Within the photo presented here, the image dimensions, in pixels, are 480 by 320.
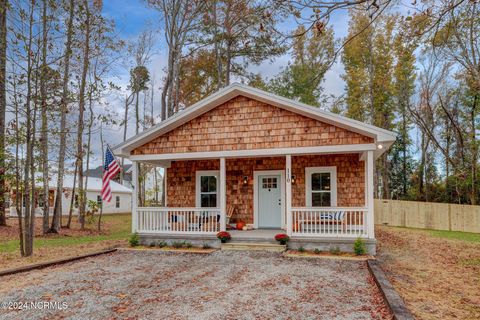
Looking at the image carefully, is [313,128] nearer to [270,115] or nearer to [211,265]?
[270,115]

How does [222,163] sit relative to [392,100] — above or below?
below

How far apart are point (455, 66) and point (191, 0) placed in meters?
17.0

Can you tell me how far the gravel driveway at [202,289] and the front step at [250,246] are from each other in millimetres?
722

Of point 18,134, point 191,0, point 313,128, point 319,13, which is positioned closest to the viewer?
point 319,13

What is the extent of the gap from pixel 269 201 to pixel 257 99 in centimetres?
364

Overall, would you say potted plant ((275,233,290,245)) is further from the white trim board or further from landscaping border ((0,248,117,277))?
landscaping border ((0,248,117,277))

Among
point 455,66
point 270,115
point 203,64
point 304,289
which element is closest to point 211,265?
point 304,289

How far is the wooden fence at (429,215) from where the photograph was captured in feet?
56.1

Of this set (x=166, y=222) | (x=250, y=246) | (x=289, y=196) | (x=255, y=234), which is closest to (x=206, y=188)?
(x=166, y=222)

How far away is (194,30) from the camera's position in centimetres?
1920

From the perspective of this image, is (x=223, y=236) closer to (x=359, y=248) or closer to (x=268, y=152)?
(x=268, y=152)

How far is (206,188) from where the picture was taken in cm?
1213

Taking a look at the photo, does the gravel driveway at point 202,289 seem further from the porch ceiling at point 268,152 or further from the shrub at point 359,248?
the porch ceiling at point 268,152

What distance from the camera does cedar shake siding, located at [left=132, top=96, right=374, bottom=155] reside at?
918 cm
